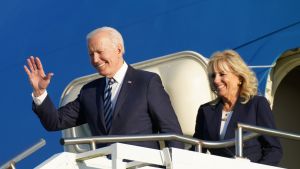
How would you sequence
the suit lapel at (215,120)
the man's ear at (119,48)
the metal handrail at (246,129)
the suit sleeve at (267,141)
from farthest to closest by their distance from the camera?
the man's ear at (119,48) → the suit lapel at (215,120) → the suit sleeve at (267,141) → the metal handrail at (246,129)

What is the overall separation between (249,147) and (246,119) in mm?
138

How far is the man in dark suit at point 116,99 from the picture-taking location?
385cm

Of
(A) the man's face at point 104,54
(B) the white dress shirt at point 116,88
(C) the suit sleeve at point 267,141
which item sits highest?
(A) the man's face at point 104,54

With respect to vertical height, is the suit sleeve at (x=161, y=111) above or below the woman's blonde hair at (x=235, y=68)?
below

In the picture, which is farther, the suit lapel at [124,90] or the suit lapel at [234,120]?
the suit lapel at [124,90]

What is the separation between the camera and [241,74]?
3713 mm

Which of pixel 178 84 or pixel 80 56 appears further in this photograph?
pixel 80 56

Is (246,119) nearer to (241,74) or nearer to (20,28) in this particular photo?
(241,74)

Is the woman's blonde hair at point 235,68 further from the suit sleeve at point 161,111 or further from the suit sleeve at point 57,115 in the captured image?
the suit sleeve at point 57,115

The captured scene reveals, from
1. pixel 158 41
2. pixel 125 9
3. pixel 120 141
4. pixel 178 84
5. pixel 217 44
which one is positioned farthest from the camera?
pixel 125 9

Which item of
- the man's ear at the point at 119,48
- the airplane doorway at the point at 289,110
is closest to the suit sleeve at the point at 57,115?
the man's ear at the point at 119,48

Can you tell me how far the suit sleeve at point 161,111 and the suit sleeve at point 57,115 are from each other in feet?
1.50

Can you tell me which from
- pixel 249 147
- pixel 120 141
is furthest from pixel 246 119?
pixel 120 141

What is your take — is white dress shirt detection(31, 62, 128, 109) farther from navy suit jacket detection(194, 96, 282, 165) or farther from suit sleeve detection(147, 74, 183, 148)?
navy suit jacket detection(194, 96, 282, 165)
